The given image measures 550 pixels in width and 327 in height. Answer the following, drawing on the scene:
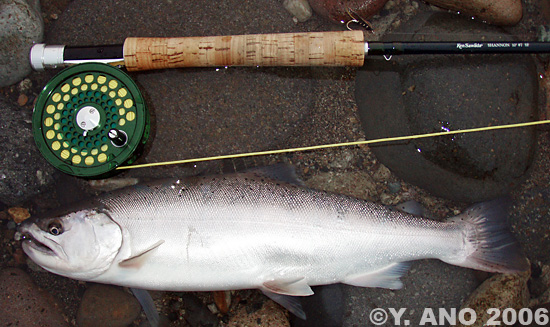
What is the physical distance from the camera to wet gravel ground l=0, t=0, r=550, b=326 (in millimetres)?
2424

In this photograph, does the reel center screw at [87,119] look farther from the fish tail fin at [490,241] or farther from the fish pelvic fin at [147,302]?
the fish tail fin at [490,241]

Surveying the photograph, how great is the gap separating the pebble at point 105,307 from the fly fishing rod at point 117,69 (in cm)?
84

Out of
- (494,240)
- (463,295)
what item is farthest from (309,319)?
(494,240)

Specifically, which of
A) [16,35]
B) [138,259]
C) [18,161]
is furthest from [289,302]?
[16,35]

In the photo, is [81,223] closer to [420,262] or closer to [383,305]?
[383,305]

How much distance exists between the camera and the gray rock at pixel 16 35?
2.27 metres

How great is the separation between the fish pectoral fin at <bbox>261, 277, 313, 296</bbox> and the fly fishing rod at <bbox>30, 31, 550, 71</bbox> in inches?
48.0

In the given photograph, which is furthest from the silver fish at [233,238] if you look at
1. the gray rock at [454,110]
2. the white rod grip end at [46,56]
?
the white rod grip end at [46,56]

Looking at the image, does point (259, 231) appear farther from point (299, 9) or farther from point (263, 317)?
point (299, 9)

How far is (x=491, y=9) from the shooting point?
238 centimetres

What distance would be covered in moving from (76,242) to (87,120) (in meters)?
0.66

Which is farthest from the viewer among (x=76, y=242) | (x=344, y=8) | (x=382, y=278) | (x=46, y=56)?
(x=344, y=8)

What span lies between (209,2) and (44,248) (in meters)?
1.75

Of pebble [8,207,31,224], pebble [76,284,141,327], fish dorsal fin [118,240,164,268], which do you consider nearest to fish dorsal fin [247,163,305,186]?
fish dorsal fin [118,240,164,268]
